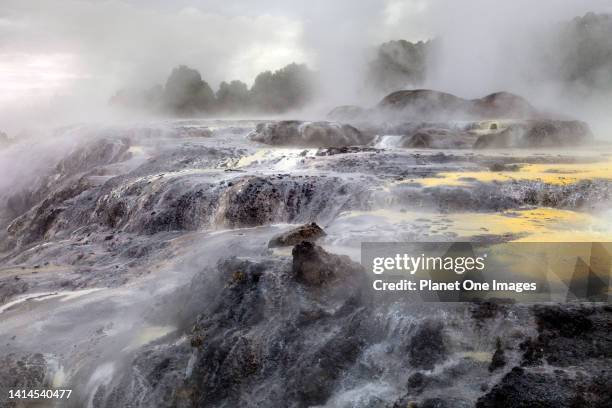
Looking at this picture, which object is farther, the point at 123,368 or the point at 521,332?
the point at 123,368

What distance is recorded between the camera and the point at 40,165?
23.7m

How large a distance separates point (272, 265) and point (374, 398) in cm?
297

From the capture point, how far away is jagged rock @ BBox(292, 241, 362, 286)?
7301 mm

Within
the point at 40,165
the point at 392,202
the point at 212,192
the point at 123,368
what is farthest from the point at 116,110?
the point at 123,368

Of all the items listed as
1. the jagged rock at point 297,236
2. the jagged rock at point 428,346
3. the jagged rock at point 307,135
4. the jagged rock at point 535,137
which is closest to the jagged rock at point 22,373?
the jagged rock at point 297,236

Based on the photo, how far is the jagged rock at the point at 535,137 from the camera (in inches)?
751

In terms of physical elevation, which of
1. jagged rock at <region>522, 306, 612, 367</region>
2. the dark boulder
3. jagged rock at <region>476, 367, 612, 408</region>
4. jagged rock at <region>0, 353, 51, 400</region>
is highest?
the dark boulder

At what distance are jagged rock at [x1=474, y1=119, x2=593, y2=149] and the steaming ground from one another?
1518 millimetres

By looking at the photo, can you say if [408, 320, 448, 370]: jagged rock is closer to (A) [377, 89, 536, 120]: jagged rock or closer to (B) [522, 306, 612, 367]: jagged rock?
(B) [522, 306, 612, 367]: jagged rock

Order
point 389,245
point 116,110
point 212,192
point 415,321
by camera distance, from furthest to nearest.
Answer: point 116,110, point 212,192, point 389,245, point 415,321

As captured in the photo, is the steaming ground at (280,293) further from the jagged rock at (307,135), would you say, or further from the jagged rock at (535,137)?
the jagged rock at (307,135)

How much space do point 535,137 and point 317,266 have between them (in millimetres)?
15070

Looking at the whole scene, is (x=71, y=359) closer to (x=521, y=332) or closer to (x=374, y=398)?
(x=374, y=398)

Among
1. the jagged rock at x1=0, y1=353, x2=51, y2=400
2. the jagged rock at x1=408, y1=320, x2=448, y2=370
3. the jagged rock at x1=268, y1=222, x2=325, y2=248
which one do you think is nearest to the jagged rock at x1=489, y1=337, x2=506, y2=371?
the jagged rock at x1=408, y1=320, x2=448, y2=370
